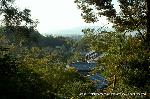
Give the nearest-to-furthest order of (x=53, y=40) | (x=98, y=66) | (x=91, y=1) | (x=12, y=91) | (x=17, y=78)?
(x=12, y=91)
(x=17, y=78)
(x=98, y=66)
(x=91, y=1)
(x=53, y=40)

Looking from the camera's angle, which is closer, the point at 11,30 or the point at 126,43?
the point at 126,43

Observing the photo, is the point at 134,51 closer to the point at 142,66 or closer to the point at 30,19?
the point at 142,66

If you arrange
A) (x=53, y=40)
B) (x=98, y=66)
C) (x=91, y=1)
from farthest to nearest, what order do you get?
(x=53, y=40)
(x=91, y=1)
(x=98, y=66)

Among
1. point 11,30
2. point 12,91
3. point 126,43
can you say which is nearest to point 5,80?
point 12,91

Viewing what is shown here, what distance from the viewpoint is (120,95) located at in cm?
1257

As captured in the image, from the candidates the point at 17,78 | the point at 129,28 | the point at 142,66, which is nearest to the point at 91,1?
the point at 129,28

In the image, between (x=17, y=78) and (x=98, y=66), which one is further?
(x=98, y=66)

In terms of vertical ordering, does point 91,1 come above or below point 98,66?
above

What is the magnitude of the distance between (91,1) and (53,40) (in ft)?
362

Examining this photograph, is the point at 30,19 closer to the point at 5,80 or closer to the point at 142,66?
the point at 5,80

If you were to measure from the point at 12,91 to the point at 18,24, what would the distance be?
4012mm

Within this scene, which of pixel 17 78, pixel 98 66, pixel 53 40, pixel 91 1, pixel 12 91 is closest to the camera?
pixel 12 91

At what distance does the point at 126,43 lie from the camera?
1238 cm

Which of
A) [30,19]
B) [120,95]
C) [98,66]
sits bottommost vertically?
[120,95]
